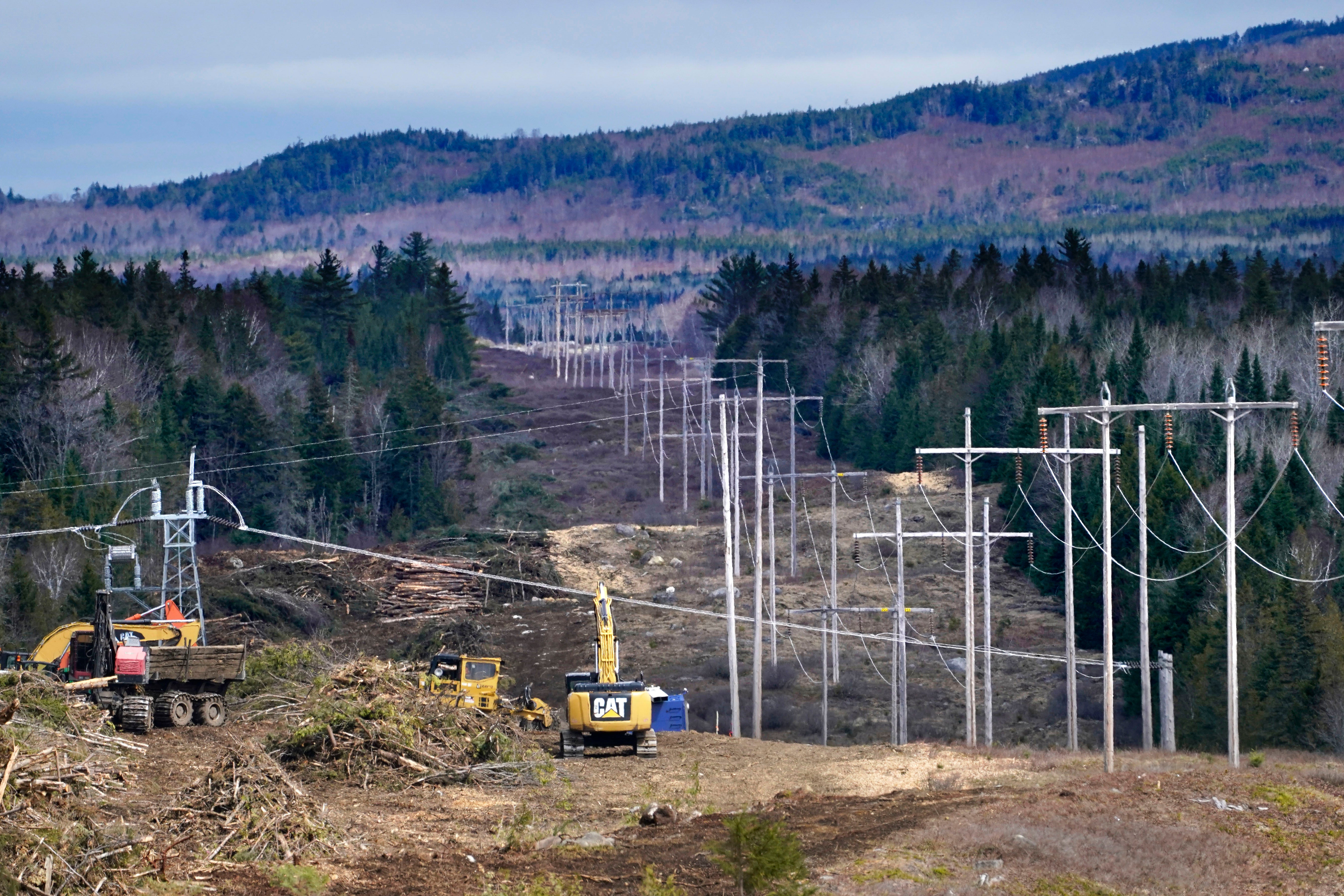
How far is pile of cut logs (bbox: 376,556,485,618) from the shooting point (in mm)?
72625

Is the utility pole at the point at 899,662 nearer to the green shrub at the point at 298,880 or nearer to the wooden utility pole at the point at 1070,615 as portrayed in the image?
the wooden utility pole at the point at 1070,615

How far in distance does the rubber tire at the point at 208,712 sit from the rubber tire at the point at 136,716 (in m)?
2.69

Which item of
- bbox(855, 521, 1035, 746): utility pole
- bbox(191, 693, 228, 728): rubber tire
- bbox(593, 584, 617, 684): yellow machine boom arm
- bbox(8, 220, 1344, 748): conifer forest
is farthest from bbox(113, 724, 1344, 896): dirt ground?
bbox(8, 220, 1344, 748): conifer forest

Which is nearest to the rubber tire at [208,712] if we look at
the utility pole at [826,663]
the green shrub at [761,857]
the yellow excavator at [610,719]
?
the yellow excavator at [610,719]

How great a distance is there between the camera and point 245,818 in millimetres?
23531

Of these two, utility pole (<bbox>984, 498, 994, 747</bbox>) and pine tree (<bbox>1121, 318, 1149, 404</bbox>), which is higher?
pine tree (<bbox>1121, 318, 1149, 404</bbox>)

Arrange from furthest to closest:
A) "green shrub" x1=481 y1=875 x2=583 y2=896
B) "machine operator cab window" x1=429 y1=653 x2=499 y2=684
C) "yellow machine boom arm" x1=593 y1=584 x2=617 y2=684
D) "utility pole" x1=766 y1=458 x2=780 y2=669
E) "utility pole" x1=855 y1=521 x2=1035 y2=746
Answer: "utility pole" x1=766 y1=458 x2=780 y2=669 < "utility pole" x1=855 y1=521 x2=1035 y2=746 < "machine operator cab window" x1=429 y1=653 x2=499 y2=684 < "yellow machine boom arm" x1=593 y1=584 x2=617 y2=684 < "green shrub" x1=481 y1=875 x2=583 y2=896

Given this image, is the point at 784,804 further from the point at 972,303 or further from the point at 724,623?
the point at 972,303

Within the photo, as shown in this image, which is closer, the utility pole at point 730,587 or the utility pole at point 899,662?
the utility pole at point 730,587

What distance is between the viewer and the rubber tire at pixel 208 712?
128 feet

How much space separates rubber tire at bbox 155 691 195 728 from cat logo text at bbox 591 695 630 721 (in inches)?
359

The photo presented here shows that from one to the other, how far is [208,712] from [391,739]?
927 cm

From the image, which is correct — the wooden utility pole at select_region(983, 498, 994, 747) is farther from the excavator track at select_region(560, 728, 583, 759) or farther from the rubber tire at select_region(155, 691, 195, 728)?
the rubber tire at select_region(155, 691, 195, 728)

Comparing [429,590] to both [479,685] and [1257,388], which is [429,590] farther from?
[1257,388]
